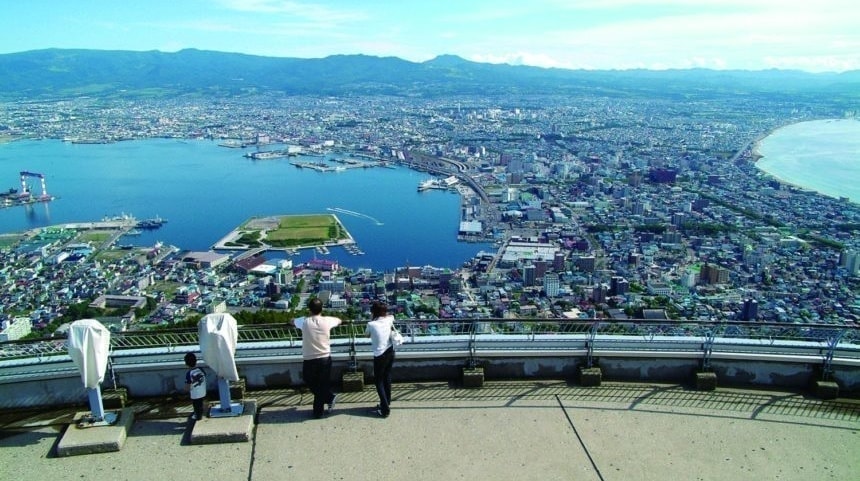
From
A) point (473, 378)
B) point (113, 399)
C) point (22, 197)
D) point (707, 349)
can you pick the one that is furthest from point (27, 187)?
point (707, 349)

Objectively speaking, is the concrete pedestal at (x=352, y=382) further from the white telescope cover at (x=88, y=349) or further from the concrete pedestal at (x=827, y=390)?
the concrete pedestal at (x=827, y=390)

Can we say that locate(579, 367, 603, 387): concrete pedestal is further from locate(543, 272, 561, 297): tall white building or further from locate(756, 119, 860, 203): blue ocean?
locate(756, 119, 860, 203): blue ocean

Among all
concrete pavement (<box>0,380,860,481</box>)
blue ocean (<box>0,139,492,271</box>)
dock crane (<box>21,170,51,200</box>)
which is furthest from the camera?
dock crane (<box>21,170,51,200</box>)

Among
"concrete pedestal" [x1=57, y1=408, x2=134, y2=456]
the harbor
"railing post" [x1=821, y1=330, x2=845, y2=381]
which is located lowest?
the harbor

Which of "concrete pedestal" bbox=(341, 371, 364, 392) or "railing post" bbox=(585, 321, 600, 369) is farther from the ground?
"railing post" bbox=(585, 321, 600, 369)

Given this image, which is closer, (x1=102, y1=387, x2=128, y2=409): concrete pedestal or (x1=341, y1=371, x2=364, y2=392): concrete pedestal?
(x1=102, y1=387, x2=128, y2=409): concrete pedestal

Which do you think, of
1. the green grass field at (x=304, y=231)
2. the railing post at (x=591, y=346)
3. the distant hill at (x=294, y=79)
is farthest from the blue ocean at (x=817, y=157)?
the distant hill at (x=294, y=79)

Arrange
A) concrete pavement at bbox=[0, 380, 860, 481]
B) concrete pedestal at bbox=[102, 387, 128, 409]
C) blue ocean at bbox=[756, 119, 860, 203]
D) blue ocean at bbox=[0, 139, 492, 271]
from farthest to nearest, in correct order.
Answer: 1. blue ocean at bbox=[756, 119, 860, 203]
2. blue ocean at bbox=[0, 139, 492, 271]
3. concrete pedestal at bbox=[102, 387, 128, 409]
4. concrete pavement at bbox=[0, 380, 860, 481]

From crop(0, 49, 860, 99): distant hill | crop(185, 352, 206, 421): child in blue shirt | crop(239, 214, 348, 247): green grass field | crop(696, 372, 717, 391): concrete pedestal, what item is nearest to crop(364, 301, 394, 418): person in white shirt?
crop(185, 352, 206, 421): child in blue shirt
